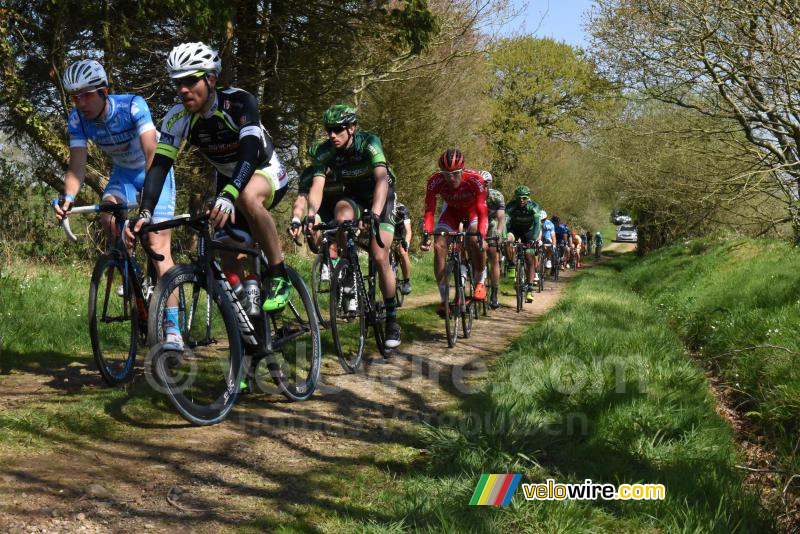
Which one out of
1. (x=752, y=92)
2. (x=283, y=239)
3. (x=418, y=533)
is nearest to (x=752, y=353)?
(x=418, y=533)

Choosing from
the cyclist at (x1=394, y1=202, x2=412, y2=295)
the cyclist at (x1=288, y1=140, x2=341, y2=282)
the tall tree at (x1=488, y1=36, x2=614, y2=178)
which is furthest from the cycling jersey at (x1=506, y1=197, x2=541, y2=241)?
the tall tree at (x1=488, y1=36, x2=614, y2=178)

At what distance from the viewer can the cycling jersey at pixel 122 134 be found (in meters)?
5.17

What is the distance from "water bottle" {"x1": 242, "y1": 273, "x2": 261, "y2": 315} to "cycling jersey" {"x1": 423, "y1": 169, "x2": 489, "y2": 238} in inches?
157

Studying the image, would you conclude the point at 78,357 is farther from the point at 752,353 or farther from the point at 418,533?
the point at 752,353

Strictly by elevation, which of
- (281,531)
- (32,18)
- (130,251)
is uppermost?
(32,18)

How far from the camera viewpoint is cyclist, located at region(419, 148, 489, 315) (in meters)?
8.35

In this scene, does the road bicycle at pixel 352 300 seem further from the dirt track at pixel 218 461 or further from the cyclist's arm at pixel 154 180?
the cyclist's arm at pixel 154 180

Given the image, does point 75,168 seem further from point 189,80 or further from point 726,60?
point 726,60

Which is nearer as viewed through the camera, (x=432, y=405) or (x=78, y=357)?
(x=432, y=405)

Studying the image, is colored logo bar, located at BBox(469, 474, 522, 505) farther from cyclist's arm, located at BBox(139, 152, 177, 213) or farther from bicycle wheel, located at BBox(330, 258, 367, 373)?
bicycle wheel, located at BBox(330, 258, 367, 373)

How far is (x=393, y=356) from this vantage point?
677 centimetres

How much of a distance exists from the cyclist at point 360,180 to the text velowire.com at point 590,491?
3.27 m

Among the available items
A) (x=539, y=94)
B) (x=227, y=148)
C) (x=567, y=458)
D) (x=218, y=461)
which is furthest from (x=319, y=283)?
(x=539, y=94)

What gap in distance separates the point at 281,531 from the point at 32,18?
11276 mm
